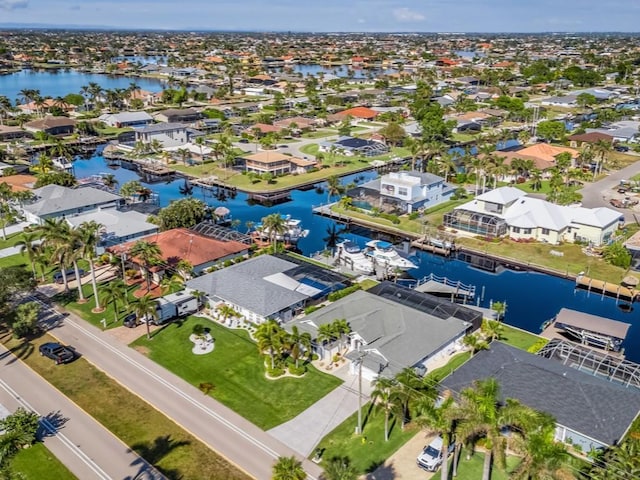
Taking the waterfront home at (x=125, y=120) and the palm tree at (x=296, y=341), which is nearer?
the palm tree at (x=296, y=341)

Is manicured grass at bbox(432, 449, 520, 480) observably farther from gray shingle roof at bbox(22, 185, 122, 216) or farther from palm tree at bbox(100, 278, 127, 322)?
gray shingle roof at bbox(22, 185, 122, 216)

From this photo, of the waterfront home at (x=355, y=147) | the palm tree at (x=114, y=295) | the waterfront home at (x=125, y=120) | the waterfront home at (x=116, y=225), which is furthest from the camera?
the waterfront home at (x=125, y=120)

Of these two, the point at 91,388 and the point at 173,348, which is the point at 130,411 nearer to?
the point at 91,388

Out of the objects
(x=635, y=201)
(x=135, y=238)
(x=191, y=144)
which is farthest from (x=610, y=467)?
(x=191, y=144)

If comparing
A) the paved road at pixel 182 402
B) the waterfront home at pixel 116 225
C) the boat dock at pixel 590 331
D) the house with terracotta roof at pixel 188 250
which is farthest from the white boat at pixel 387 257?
the paved road at pixel 182 402

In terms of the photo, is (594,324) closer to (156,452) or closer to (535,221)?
(535,221)

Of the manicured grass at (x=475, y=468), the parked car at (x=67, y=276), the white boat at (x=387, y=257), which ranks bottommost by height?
the parked car at (x=67, y=276)

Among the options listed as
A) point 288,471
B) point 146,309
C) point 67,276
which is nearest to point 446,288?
point 146,309

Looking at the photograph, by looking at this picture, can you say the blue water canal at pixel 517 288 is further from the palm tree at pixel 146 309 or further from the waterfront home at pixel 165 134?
the waterfront home at pixel 165 134
